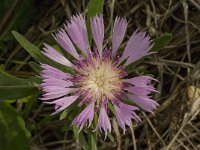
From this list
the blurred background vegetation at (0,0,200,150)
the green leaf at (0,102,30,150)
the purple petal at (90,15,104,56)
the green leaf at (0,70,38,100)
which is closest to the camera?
the purple petal at (90,15,104,56)

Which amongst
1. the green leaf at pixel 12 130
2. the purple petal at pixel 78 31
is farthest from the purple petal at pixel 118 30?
the green leaf at pixel 12 130

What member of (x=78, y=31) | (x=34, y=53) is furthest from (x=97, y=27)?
(x=34, y=53)

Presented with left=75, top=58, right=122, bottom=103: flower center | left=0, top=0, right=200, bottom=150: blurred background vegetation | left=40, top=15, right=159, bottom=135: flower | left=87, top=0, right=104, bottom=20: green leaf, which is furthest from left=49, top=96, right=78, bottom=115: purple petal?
left=0, top=0, right=200, bottom=150: blurred background vegetation

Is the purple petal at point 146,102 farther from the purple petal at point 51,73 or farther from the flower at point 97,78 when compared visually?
the purple petal at point 51,73

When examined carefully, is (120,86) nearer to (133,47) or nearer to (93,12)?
(133,47)

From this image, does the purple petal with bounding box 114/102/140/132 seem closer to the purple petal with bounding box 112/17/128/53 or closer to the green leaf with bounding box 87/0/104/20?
the purple petal with bounding box 112/17/128/53

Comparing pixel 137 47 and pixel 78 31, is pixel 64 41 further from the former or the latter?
pixel 137 47

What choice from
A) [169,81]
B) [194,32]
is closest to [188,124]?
[169,81]

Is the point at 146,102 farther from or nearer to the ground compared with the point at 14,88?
nearer to the ground
